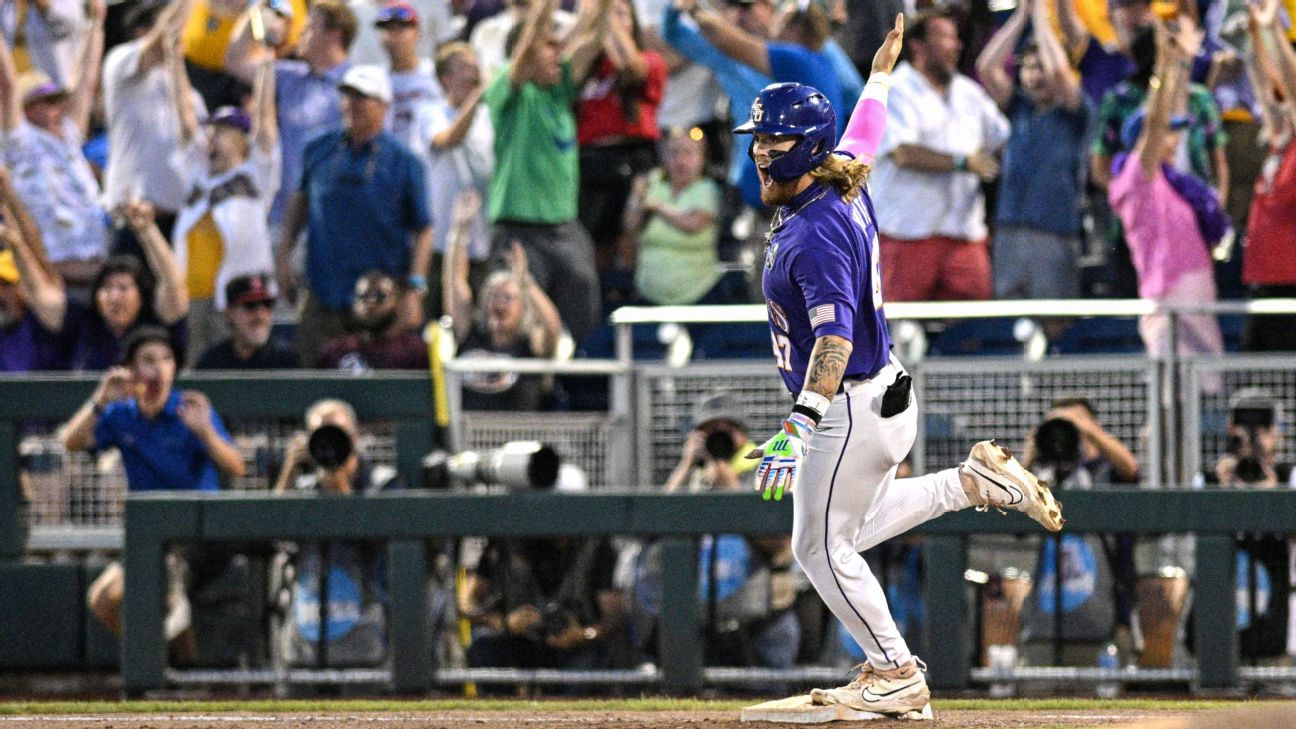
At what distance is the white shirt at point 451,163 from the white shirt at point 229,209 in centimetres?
97

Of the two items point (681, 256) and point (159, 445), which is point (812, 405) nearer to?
point (159, 445)

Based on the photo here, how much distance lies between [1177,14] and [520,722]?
19.0ft

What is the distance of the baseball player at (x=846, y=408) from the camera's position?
6352 millimetres

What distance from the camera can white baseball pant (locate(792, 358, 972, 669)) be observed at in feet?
21.1

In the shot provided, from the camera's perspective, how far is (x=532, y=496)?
9.18 metres

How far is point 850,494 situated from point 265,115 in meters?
6.26

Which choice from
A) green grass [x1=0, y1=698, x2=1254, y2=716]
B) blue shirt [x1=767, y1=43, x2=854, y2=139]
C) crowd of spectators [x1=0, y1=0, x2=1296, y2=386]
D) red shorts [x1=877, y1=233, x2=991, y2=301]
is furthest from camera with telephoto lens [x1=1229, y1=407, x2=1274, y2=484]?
blue shirt [x1=767, y1=43, x2=854, y2=139]

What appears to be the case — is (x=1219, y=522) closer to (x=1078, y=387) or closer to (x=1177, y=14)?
(x=1078, y=387)

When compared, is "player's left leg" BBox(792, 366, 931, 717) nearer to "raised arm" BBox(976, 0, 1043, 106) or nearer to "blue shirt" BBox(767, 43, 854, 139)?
"blue shirt" BBox(767, 43, 854, 139)

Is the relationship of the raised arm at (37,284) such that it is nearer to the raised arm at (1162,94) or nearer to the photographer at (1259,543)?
the raised arm at (1162,94)

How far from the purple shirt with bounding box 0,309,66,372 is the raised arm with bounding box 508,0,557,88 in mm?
2910

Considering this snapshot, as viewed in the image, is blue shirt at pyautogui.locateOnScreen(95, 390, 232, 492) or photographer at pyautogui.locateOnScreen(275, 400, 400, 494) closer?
photographer at pyautogui.locateOnScreen(275, 400, 400, 494)

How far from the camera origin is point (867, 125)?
6848mm

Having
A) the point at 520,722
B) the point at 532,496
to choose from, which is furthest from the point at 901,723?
the point at 532,496
